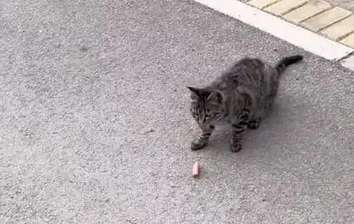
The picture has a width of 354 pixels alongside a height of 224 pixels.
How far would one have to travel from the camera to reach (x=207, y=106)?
400cm

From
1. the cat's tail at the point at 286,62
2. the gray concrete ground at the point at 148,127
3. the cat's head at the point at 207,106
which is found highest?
the cat's head at the point at 207,106

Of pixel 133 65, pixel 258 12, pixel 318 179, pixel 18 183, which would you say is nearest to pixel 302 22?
pixel 258 12

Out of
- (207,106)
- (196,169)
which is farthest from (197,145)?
(207,106)

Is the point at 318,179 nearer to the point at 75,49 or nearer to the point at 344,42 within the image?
the point at 344,42

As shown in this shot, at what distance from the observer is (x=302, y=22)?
5305 mm

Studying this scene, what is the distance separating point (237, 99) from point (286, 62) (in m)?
0.85

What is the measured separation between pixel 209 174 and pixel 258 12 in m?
1.88

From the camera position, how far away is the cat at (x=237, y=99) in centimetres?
402

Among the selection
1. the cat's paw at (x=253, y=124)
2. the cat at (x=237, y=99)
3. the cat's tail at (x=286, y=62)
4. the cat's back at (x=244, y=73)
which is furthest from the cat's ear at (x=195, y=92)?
the cat's tail at (x=286, y=62)

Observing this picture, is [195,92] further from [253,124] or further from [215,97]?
[253,124]

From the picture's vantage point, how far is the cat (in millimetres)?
4020

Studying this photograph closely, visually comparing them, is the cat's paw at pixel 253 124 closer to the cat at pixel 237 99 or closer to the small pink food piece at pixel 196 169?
the cat at pixel 237 99

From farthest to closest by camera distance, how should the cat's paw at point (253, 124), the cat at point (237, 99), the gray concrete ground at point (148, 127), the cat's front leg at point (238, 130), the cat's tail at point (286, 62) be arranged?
1. the cat's tail at point (286, 62)
2. the cat's paw at point (253, 124)
3. the cat's front leg at point (238, 130)
4. the cat at point (237, 99)
5. the gray concrete ground at point (148, 127)

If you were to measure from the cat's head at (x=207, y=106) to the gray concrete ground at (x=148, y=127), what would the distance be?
0.26 metres
